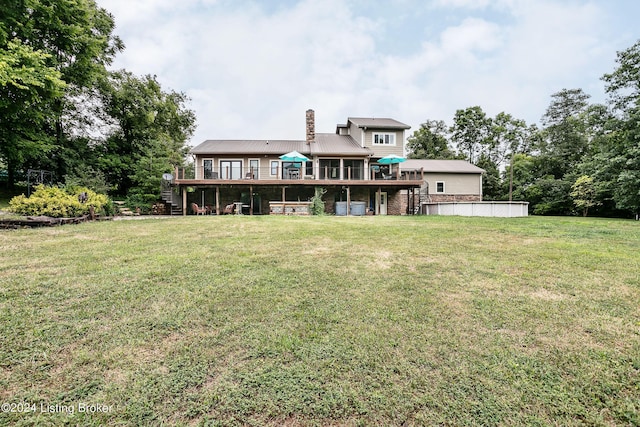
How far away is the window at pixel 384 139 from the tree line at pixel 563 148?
12.3m

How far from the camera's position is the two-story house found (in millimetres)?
17250

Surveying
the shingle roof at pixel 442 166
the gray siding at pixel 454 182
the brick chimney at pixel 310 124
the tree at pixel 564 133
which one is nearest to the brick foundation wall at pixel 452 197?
the gray siding at pixel 454 182

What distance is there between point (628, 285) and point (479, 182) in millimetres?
21060

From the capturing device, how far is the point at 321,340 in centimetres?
239

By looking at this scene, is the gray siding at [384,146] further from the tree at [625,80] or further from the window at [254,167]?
the tree at [625,80]

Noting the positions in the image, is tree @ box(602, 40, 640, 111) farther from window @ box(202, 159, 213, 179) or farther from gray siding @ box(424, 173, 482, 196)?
window @ box(202, 159, 213, 179)

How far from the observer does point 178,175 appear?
1617 cm

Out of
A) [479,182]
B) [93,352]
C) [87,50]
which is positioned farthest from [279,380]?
[479,182]

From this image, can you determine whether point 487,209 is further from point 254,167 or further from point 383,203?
point 254,167

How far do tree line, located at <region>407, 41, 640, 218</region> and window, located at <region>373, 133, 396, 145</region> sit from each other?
12346 millimetres

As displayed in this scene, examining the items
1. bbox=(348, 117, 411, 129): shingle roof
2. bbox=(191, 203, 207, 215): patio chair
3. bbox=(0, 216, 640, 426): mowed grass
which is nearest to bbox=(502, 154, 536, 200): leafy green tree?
bbox=(348, 117, 411, 129): shingle roof

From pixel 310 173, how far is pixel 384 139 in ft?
19.6

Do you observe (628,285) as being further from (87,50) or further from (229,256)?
(87,50)

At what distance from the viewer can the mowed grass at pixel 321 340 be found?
1.69 meters
